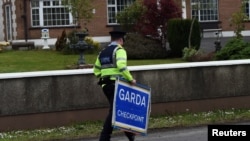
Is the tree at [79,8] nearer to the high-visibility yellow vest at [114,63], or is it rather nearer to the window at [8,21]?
the window at [8,21]

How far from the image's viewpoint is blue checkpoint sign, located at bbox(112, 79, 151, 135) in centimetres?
849

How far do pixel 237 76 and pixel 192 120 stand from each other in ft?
5.91

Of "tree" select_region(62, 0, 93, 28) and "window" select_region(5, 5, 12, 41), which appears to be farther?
"window" select_region(5, 5, 12, 41)

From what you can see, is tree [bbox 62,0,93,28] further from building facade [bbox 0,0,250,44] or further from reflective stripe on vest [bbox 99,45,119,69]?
reflective stripe on vest [bbox 99,45,119,69]

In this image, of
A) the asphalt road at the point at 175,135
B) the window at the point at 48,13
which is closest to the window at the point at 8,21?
the window at the point at 48,13

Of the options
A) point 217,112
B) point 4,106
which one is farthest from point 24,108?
point 217,112

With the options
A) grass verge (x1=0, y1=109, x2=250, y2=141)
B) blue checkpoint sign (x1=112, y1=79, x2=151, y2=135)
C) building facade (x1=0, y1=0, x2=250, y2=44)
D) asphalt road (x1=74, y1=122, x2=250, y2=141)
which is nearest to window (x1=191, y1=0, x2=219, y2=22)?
building facade (x1=0, y1=0, x2=250, y2=44)

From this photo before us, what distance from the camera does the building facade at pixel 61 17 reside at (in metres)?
33.2

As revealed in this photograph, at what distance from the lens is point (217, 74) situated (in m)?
12.4

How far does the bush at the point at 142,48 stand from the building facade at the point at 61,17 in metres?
10.2

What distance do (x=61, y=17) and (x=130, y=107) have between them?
2575 centimetres

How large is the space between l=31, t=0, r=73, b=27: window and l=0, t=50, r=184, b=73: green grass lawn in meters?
9.36

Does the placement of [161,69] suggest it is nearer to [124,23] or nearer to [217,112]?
[217,112]

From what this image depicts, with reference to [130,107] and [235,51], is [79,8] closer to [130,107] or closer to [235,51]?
[235,51]
